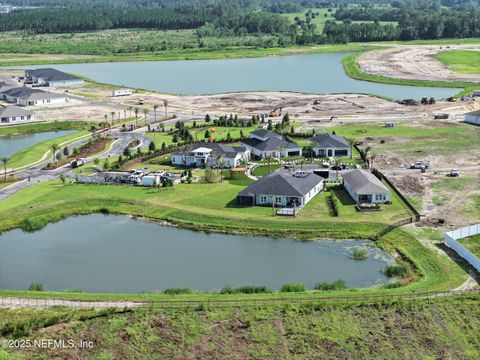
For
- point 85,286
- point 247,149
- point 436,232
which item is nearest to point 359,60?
point 247,149

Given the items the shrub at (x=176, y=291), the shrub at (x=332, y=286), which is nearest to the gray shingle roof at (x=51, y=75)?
the shrub at (x=176, y=291)

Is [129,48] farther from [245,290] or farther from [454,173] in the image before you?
[245,290]

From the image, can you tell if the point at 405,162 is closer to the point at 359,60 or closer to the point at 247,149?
the point at 247,149

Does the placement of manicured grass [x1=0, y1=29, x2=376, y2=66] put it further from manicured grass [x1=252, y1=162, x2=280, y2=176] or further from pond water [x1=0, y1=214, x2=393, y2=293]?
pond water [x1=0, y1=214, x2=393, y2=293]

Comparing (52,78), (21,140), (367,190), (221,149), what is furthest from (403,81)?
(367,190)

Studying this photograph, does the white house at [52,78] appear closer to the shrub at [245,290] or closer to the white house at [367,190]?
the white house at [367,190]
